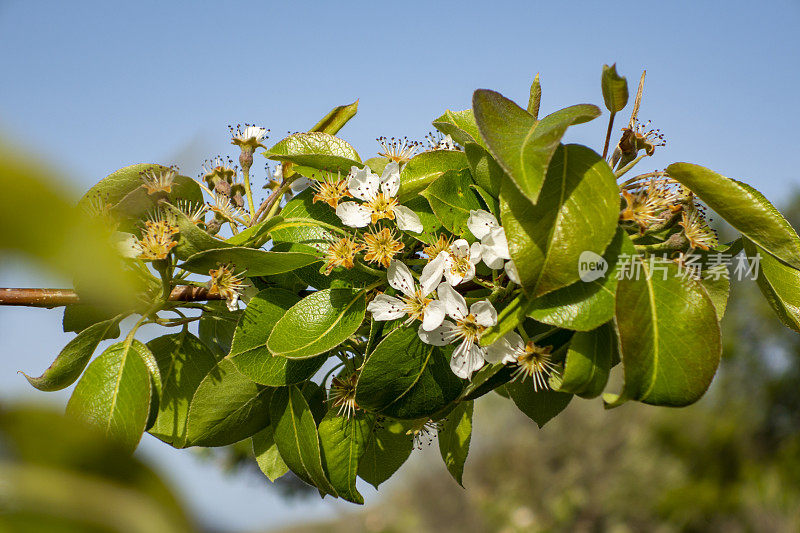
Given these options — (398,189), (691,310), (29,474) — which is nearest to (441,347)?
(398,189)

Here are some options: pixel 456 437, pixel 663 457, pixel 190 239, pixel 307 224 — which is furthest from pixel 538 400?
pixel 663 457

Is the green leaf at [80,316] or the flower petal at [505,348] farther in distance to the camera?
the green leaf at [80,316]

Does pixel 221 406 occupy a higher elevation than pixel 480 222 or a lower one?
lower

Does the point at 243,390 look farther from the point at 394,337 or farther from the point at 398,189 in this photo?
the point at 398,189

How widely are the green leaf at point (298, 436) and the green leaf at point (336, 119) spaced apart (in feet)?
1.63

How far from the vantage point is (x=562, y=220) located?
83cm

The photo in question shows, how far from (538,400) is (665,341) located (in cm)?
29

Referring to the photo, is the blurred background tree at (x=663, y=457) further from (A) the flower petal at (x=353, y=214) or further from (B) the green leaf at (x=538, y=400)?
(A) the flower petal at (x=353, y=214)

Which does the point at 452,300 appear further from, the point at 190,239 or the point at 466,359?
the point at 190,239

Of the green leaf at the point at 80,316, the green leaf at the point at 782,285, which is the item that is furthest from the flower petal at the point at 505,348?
the green leaf at the point at 80,316

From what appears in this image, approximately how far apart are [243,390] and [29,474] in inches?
32.3

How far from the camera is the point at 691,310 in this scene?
0.85 m

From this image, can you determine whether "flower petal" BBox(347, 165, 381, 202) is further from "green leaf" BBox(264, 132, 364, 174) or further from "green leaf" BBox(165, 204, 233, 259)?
"green leaf" BBox(165, 204, 233, 259)

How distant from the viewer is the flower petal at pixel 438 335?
95 centimetres
